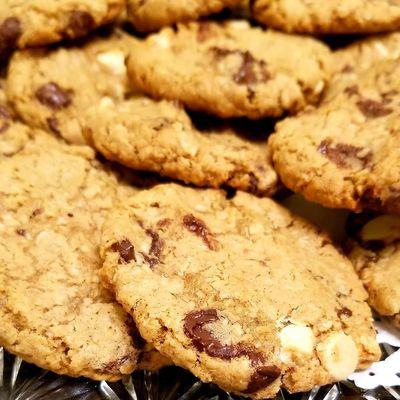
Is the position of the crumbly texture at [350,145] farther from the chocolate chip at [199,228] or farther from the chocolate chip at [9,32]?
the chocolate chip at [9,32]

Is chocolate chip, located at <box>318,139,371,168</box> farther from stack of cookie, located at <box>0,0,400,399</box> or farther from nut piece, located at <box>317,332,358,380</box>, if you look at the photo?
nut piece, located at <box>317,332,358,380</box>

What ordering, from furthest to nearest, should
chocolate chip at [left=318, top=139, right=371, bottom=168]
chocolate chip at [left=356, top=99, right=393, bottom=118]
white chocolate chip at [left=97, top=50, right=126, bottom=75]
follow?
1. white chocolate chip at [left=97, top=50, right=126, bottom=75]
2. chocolate chip at [left=356, top=99, right=393, bottom=118]
3. chocolate chip at [left=318, top=139, right=371, bottom=168]

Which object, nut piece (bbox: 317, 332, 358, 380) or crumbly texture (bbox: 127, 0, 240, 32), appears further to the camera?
crumbly texture (bbox: 127, 0, 240, 32)

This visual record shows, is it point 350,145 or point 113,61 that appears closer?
point 350,145

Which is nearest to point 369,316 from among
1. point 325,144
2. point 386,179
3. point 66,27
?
point 386,179

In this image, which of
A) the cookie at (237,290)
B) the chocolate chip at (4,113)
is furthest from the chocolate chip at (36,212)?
the chocolate chip at (4,113)

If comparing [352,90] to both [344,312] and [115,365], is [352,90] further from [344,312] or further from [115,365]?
[115,365]

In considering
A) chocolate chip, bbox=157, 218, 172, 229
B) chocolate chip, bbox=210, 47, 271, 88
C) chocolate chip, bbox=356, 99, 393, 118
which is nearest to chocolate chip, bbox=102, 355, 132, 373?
chocolate chip, bbox=157, 218, 172, 229

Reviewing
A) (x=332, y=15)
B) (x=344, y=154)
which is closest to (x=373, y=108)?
(x=344, y=154)
